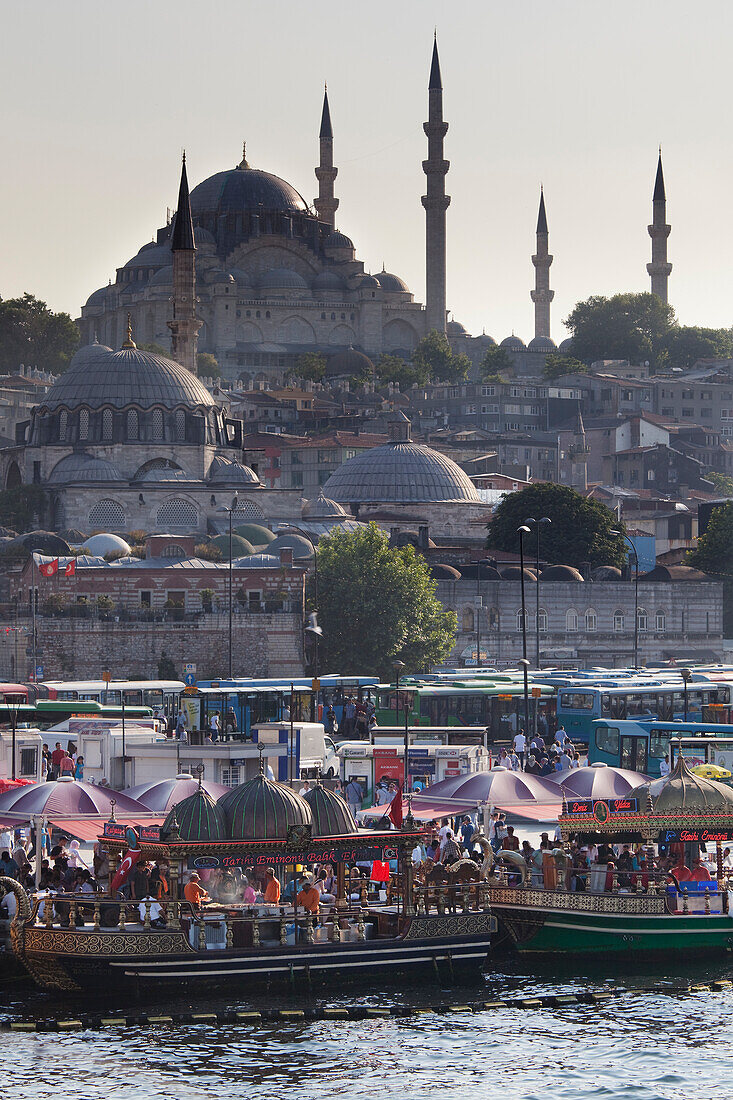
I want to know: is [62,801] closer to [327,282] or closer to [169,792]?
[169,792]

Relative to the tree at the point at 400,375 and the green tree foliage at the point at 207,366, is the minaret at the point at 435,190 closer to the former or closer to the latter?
the tree at the point at 400,375

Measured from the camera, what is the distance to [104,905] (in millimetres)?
16781

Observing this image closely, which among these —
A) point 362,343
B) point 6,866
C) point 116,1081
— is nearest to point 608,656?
point 6,866

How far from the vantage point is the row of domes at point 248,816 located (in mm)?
16641

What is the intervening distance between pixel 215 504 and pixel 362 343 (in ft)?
148

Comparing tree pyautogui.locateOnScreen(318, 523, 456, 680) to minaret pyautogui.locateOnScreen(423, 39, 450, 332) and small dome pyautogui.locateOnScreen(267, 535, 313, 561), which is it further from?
minaret pyautogui.locateOnScreen(423, 39, 450, 332)

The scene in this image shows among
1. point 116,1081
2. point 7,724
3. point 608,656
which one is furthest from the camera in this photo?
point 608,656

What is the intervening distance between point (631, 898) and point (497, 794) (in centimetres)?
431

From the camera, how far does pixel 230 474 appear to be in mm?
62281

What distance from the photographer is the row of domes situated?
16641 millimetres

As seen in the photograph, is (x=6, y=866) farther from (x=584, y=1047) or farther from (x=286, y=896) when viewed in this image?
(x=584, y=1047)

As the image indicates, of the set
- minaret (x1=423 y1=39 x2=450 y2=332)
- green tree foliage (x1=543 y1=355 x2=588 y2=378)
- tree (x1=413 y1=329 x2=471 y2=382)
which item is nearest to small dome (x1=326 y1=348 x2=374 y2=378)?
tree (x1=413 y1=329 x2=471 y2=382)

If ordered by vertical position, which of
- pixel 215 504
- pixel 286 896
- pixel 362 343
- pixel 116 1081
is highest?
pixel 362 343

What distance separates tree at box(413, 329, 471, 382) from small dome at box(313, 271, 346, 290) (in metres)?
5.87
